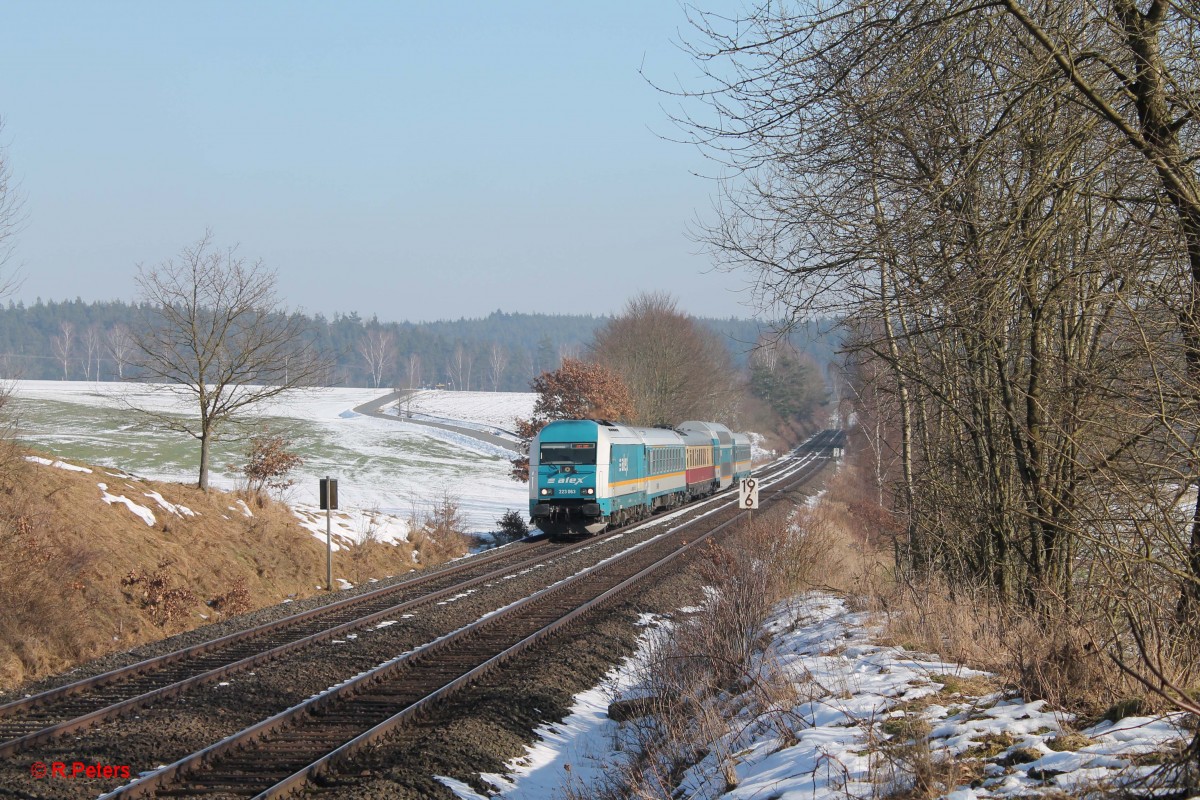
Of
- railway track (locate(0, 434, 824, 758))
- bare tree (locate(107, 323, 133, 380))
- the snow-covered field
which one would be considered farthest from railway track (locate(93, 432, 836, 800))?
bare tree (locate(107, 323, 133, 380))

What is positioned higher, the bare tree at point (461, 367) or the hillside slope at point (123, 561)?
the bare tree at point (461, 367)

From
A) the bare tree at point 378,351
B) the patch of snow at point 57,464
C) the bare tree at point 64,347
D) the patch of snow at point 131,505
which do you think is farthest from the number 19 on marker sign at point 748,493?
the bare tree at point 378,351

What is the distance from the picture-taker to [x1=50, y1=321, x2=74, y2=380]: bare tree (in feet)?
463

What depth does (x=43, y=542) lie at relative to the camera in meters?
13.5

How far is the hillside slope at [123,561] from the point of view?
11.8m

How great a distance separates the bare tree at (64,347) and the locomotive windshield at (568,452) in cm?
13400

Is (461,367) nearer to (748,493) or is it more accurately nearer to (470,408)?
(470,408)

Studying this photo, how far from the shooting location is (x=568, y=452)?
87.4ft

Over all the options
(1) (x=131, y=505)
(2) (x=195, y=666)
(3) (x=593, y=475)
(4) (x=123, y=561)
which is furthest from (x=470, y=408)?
(2) (x=195, y=666)

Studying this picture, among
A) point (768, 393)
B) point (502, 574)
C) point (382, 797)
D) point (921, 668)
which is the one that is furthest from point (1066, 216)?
point (768, 393)

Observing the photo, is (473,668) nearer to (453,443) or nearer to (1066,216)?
(1066,216)

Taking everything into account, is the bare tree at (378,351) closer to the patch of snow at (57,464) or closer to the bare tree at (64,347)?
the bare tree at (64,347)

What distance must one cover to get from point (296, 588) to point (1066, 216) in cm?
1486

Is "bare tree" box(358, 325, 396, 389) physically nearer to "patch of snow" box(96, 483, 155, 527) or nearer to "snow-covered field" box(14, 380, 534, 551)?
"snow-covered field" box(14, 380, 534, 551)
